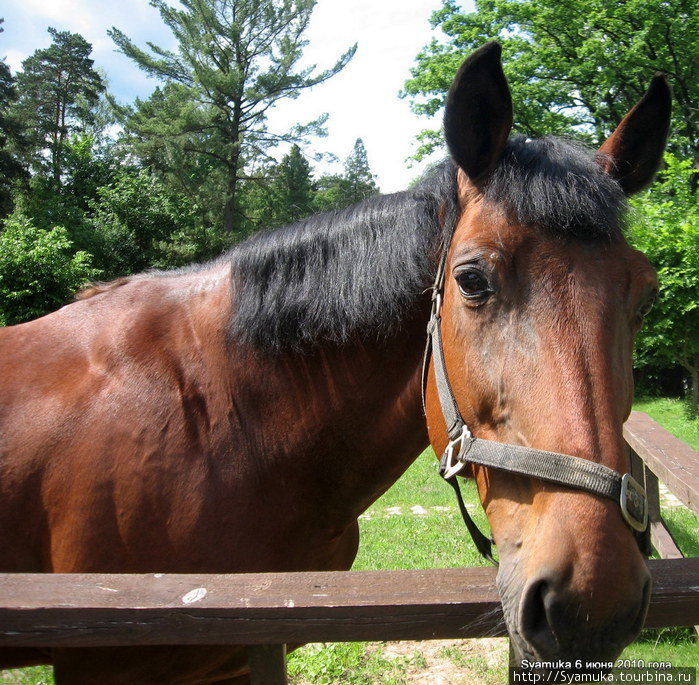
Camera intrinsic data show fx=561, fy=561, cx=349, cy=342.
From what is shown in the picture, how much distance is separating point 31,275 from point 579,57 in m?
18.6

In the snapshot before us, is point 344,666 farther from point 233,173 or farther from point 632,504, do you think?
point 233,173

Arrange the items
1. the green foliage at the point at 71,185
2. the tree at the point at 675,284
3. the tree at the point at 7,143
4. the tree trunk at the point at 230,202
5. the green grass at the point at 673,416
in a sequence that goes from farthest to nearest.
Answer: the tree at the point at 7,143
the green foliage at the point at 71,185
the tree trunk at the point at 230,202
the tree at the point at 675,284
the green grass at the point at 673,416

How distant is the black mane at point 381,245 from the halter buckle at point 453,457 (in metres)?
0.48

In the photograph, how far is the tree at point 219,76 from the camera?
20.5 m

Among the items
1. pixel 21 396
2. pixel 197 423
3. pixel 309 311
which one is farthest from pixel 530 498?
pixel 21 396

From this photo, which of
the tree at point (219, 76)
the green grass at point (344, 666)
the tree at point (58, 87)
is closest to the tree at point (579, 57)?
the tree at point (219, 76)

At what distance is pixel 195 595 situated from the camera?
47.8 inches

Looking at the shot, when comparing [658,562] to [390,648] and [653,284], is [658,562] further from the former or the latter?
[390,648]

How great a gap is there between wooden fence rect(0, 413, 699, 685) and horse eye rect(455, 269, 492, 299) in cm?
71

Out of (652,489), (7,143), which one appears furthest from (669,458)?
(7,143)

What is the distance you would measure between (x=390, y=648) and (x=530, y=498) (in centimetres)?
301

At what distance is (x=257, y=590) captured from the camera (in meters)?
1.23

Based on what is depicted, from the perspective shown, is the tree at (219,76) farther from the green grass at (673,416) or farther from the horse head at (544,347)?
the horse head at (544,347)

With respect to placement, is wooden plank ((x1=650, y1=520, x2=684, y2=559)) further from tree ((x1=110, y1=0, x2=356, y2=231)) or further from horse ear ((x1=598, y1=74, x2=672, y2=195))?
tree ((x1=110, y1=0, x2=356, y2=231))
